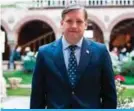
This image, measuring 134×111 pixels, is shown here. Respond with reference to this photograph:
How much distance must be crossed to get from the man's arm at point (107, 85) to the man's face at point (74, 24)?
0.65ft

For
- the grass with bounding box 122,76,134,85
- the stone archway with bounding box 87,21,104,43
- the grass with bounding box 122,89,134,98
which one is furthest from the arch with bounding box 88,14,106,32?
the grass with bounding box 122,89,134,98

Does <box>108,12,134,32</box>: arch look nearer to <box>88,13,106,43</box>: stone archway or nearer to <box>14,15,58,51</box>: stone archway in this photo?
<box>88,13,106,43</box>: stone archway

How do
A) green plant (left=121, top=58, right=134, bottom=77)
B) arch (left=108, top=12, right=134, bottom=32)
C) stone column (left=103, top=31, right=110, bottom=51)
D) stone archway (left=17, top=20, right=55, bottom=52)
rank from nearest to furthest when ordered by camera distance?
green plant (left=121, top=58, right=134, bottom=77)
stone column (left=103, top=31, right=110, bottom=51)
arch (left=108, top=12, right=134, bottom=32)
stone archway (left=17, top=20, right=55, bottom=52)

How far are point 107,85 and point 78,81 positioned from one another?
0.56ft

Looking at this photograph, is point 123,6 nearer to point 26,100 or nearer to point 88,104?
point 26,100

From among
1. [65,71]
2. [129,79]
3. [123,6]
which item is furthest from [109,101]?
[123,6]

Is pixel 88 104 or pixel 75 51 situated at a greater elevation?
pixel 75 51

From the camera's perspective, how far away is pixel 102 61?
2354 mm

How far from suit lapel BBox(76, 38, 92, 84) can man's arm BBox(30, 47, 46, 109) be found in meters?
0.20

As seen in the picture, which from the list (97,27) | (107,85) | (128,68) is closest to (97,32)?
(97,27)

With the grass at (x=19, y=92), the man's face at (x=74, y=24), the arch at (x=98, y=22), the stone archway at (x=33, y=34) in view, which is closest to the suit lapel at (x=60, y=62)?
the man's face at (x=74, y=24)

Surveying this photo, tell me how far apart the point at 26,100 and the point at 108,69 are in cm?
665

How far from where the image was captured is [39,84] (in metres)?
2.40

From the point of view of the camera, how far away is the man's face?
89.4 inches
